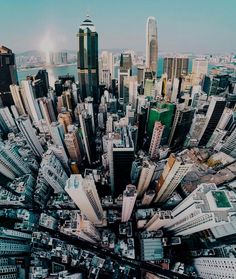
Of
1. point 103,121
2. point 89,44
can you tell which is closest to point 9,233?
point 103,121

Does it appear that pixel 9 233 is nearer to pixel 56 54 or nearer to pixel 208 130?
pixel 208 130

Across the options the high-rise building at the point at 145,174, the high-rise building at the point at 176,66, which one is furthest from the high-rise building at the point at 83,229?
the high-rise building at the point at 176,66

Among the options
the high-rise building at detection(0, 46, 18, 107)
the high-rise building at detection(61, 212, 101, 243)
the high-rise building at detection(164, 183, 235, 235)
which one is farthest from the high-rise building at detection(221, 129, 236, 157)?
the high-rise building at detection(0, 46, 18, 107)

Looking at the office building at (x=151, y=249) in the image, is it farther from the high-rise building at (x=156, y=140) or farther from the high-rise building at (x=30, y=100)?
the high-rise building at (x=30, y=100)

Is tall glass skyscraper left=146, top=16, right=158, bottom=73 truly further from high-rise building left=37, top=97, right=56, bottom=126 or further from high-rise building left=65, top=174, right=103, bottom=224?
high-rise building left=65, top=174, right=103, bottom=224

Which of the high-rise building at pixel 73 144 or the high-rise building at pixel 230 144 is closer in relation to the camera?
the high-rise building at pixel 73 144
